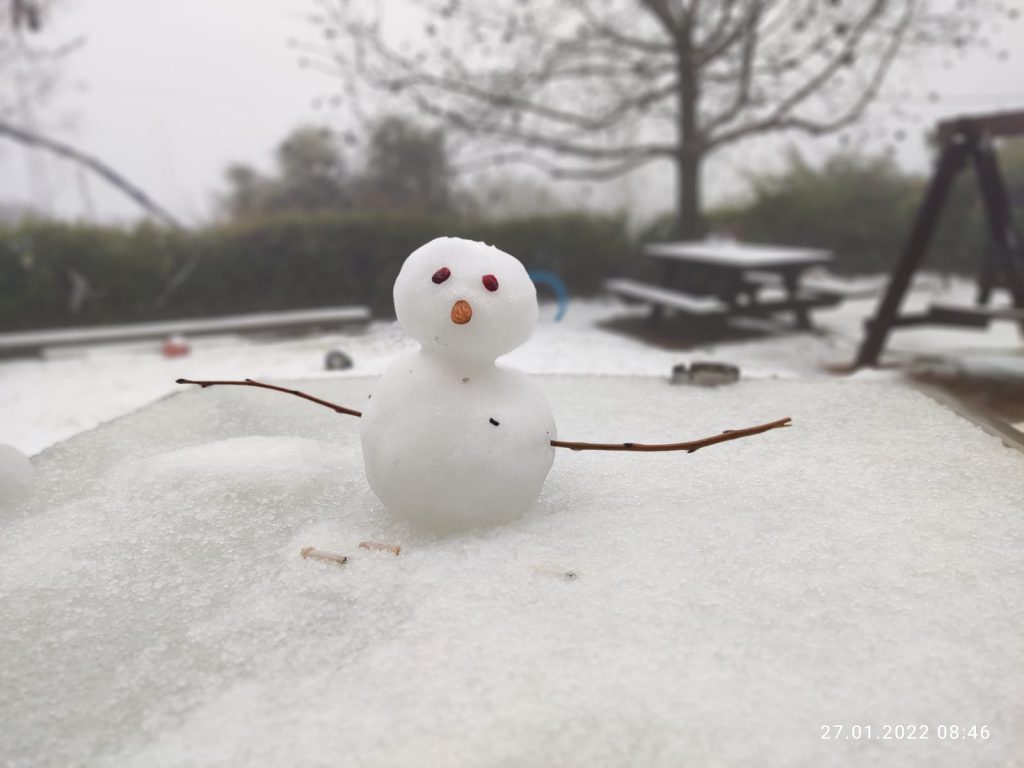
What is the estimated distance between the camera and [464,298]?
146 centimetres

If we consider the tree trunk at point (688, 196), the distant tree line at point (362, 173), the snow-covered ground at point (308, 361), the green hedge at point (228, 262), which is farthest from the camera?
the distant tree line at point (362, 173)

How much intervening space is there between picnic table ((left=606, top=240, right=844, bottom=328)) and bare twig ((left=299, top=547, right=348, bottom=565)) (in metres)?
3.90

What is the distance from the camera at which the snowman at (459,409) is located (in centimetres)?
149

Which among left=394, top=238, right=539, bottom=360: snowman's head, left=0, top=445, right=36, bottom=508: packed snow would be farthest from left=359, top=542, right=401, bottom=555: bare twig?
left=0, top=445, right=36, bottom=508: packed snow

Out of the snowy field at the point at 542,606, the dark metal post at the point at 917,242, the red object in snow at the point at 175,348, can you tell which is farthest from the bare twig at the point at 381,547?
the red object in snow at the point at 175,348

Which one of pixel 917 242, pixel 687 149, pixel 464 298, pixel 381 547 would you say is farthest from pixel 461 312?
pixel 687 149

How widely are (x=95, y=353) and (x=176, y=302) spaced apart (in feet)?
3.56

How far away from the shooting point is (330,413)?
2.49 metres

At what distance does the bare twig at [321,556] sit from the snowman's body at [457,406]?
159 mm

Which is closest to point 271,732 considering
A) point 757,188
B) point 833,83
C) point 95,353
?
point 95,353

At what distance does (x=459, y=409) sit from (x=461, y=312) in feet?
0.68

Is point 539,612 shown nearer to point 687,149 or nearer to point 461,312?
point 461,312

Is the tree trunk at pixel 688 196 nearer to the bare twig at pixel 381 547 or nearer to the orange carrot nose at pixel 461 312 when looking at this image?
the orange carrot nose at pixel 461 312

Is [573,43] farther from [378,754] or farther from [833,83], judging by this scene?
[378,754]
